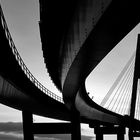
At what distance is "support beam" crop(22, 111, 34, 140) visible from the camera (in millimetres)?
35406

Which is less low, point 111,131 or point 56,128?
point 111,131

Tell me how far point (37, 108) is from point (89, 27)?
21.0m

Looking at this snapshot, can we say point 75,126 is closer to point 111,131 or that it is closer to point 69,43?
point 111,131

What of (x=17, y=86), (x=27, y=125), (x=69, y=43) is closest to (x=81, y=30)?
(x=69, y=43)

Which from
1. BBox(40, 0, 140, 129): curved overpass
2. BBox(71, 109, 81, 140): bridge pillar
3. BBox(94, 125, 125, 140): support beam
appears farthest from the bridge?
BBox(94, 125, 125, 140): support beam

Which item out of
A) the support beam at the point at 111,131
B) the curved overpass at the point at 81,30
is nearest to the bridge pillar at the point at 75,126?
the support beam at the point at 111,131

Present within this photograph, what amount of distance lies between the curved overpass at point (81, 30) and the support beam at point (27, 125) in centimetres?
1397

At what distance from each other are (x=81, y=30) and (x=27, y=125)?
928 inches

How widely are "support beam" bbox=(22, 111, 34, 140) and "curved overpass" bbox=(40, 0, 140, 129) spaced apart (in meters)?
14.0

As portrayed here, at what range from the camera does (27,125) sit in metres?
35.9

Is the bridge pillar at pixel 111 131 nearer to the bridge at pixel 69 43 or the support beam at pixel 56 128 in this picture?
the support beam at pixel 56 128

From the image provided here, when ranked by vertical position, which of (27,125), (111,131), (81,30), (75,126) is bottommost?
(27,125)

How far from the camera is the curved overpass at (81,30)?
11.3m

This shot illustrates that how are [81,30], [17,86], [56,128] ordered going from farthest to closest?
[56,128]
[17,86]
[81,30]
